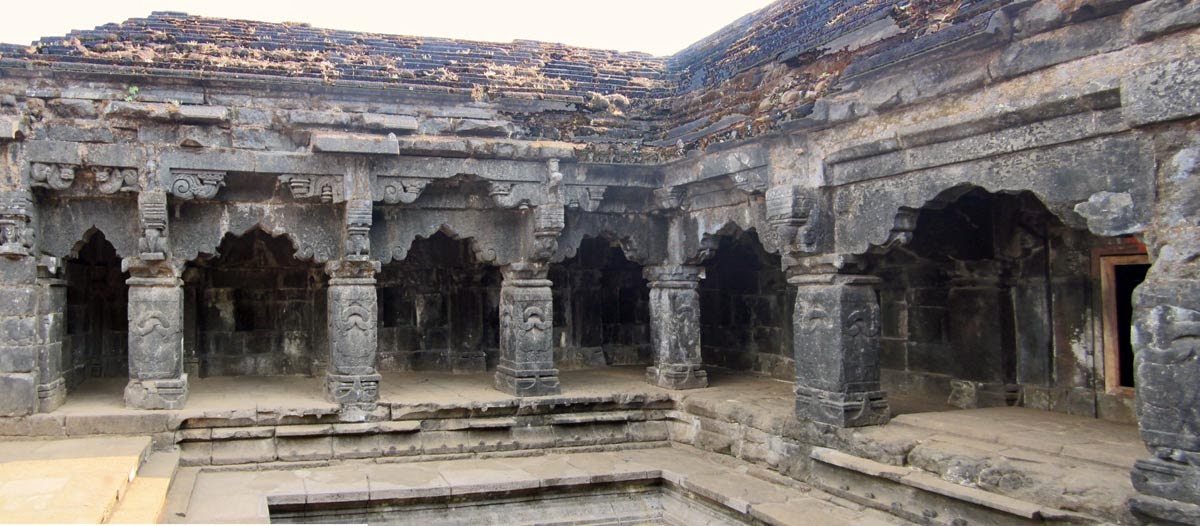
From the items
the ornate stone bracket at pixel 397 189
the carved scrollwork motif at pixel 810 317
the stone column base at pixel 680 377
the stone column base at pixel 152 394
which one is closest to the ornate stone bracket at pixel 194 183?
the ornate stone bracket at pixel 397 189

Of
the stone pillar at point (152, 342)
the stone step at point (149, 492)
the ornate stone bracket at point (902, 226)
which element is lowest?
the stone step at point (149, 492)

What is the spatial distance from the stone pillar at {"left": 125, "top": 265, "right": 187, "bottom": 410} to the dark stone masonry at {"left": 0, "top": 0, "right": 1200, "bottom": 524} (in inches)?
1.0

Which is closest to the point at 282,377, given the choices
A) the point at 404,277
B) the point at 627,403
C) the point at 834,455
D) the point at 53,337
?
the point at 404,277

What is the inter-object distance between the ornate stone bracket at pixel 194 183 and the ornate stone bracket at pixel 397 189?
4.69 ft

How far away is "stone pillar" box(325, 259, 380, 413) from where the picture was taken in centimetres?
872

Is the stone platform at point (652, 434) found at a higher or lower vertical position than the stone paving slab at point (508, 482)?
higher

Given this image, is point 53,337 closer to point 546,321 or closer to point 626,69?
point 546,321

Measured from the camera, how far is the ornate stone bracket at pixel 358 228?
28.2 feet

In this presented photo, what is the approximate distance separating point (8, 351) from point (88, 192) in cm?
154

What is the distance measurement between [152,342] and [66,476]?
7.33 ft

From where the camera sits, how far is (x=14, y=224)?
7695 mm

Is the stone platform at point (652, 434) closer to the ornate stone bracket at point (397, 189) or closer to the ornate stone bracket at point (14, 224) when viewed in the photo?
the ornate stone bracket at point (14, 224)

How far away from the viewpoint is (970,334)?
8.57 m

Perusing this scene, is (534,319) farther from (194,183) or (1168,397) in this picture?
(1168,397)
